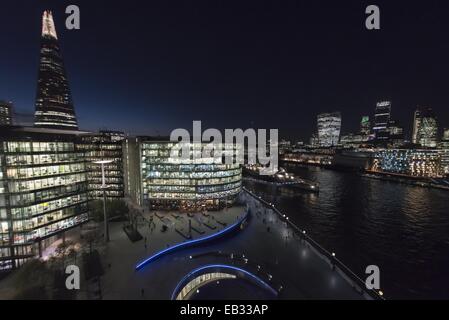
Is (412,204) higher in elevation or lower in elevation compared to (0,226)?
lower

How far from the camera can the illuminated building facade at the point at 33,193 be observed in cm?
3572

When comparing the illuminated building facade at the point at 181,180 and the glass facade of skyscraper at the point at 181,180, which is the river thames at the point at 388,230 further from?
the glass facade of skyscraper at the point at 181,180

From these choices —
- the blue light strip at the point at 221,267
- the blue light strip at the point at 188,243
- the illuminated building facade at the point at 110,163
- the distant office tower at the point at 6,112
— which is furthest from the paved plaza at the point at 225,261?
the distant office tower at the point at 6,112

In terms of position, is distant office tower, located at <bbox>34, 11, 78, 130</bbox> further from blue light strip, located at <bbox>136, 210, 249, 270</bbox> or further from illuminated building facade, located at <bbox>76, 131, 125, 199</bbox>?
blue light strip, located at <bbox>136, 210, 249, 270</bbox>

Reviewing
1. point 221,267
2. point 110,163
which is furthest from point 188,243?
point 110,163

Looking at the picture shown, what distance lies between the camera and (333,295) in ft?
96.7

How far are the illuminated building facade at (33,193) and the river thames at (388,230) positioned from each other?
56.9 metres

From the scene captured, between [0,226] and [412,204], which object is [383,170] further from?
[0,226]

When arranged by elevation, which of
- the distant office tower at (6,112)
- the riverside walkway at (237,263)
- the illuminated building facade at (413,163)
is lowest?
the riverside walkway at (237,263)

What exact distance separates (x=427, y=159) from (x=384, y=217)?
9777 centimetres

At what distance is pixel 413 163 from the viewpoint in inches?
5226

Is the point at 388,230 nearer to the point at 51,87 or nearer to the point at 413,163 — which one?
the point at 413,163

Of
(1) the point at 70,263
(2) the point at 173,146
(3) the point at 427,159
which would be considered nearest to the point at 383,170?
(3) the point at 427,159
